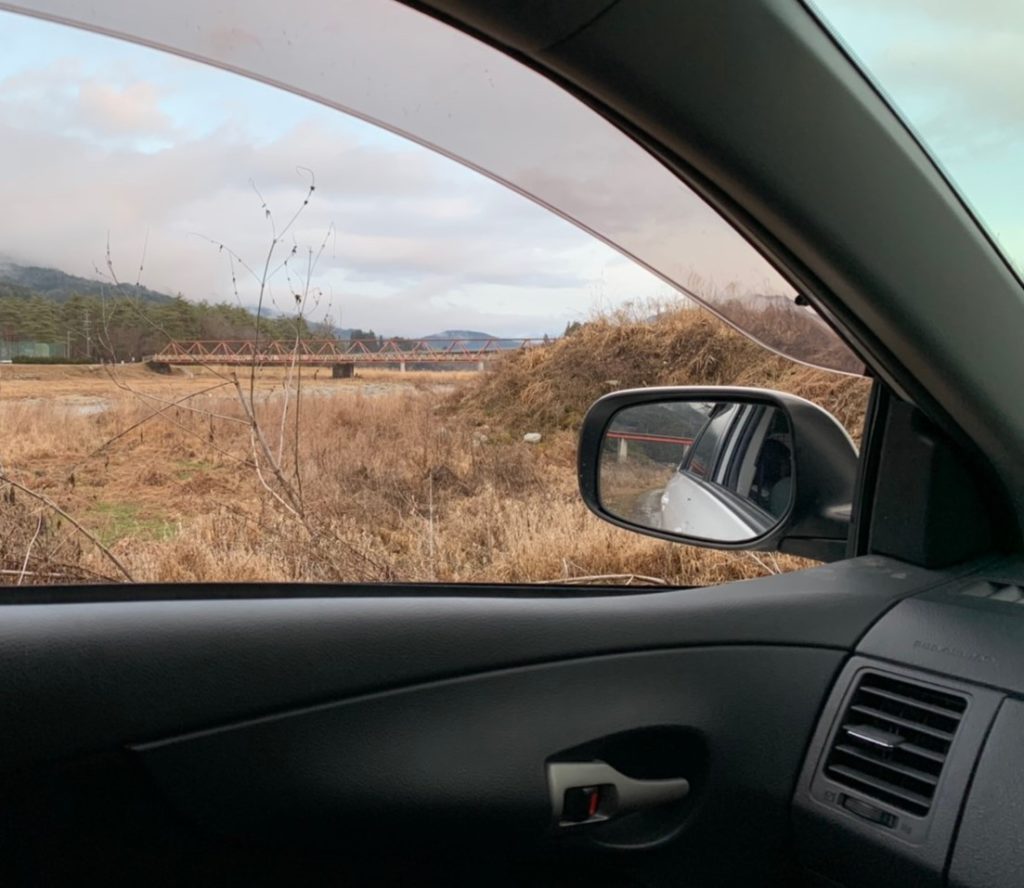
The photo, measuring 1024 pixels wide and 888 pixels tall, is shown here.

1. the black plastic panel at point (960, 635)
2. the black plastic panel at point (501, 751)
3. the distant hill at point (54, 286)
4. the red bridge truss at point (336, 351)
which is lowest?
the black plastic panel at point (501, 751)

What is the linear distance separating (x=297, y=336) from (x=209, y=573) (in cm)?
92

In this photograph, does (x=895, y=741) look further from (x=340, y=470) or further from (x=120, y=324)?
(x=120, y=324)

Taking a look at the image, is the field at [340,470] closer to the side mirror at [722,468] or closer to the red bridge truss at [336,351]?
the red bridge truss at [336,351]

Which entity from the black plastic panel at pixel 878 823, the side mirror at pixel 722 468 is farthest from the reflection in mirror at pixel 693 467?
the black plastic panel at pixel 878 823

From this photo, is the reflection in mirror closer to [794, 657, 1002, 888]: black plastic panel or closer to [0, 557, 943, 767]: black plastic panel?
[0, 557, 943, 767]: black plastic panel

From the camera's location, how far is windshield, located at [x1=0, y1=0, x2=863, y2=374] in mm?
1557

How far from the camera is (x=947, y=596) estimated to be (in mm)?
1906

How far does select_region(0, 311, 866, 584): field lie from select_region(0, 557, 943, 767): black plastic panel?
510mm

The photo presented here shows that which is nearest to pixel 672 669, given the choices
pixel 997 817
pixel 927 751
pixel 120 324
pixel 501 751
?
pixel 501 751

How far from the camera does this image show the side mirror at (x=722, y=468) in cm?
231

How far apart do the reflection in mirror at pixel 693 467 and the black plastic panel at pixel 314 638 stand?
30 centimetres

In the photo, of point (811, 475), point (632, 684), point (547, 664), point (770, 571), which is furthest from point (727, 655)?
point (770, 571)

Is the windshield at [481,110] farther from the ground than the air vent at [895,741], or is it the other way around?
the windshield at [481,110]

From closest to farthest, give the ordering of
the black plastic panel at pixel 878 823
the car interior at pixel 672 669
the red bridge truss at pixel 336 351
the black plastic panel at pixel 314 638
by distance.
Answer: the car interior at pixel 672 669 → the black plastic panel at pixel 878 823 → the black plastic panel at pixel 314 638 → the red bridge truss at pixel 336 351
